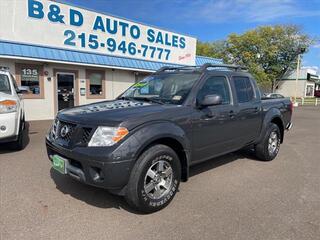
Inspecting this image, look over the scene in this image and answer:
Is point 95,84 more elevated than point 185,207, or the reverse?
point 95,84

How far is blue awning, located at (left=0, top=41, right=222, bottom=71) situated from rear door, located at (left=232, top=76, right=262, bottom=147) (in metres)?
8.66

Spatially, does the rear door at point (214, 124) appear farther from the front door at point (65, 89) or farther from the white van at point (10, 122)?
the front door at point (65, 89)

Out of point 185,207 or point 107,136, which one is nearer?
point 107,136

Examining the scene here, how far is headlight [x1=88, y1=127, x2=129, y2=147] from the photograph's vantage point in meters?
3.35

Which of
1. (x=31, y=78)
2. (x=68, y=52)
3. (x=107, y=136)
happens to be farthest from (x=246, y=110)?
(x=31, y=78)

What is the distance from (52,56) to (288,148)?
31.2 ft

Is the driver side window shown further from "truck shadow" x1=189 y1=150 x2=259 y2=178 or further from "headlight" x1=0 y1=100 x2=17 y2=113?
"headlight" x1=0 y1=100 x2=17 y2=113

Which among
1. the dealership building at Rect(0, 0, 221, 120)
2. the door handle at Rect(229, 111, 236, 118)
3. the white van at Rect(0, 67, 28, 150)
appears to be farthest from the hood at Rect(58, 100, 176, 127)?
the dealership building at Rect(0, 0, 221, 120)

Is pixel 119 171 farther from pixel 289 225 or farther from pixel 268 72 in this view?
pixel 268 72

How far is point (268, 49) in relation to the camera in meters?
46.9

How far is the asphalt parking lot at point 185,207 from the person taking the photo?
3.25 meters

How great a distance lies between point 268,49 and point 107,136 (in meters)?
48.8

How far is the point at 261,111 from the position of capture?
19.3 feet

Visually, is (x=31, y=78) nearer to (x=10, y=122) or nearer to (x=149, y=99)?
(x=10, y=122)
